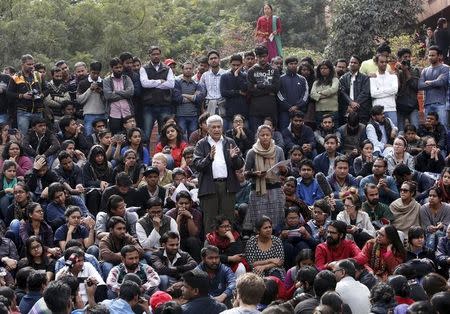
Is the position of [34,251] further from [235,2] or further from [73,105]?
[235,2]

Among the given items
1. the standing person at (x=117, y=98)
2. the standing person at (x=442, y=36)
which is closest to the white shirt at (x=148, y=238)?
the standing person at (x=117, y=98)

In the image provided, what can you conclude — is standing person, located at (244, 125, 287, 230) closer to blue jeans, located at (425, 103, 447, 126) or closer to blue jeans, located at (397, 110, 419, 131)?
blue jeans, located at (397, 110, 419, 131)

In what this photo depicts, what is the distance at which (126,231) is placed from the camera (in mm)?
14906

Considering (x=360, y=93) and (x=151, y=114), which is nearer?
(x=151, y=114)

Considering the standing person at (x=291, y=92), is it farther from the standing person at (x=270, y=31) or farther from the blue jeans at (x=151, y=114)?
the standing person at (x=270, y=31)

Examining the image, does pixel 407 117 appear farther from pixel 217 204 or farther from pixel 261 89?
pixel 217 204

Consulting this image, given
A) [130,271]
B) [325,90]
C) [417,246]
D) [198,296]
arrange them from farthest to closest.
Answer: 1. [325,90]
2. [417,246]
3. [130,271]
4. [198,296]

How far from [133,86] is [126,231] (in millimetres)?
4331

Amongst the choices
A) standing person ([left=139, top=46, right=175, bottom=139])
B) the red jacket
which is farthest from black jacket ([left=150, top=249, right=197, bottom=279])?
standing person ([left=139, top=46, right=175, bottom=139])

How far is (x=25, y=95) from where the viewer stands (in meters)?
18.5

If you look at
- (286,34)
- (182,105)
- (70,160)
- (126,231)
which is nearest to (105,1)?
(286,34)

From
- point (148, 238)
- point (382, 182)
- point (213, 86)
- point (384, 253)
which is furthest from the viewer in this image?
point (213, 86)

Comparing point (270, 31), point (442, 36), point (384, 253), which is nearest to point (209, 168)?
point (384, 253)

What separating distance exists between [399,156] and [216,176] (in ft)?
11.0
